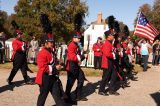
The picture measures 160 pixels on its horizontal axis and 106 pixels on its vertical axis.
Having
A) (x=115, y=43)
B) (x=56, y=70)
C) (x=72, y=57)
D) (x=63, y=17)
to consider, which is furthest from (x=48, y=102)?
(x=63, y=17)

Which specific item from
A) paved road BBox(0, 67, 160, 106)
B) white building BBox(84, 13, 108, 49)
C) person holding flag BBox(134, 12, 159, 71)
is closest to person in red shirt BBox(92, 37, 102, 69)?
person holding flag BBox(134, 12, 159, 71)

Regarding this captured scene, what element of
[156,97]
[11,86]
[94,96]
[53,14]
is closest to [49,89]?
[94,96]

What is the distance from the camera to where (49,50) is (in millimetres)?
7902

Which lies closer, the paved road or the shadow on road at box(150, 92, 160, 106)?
the paved road

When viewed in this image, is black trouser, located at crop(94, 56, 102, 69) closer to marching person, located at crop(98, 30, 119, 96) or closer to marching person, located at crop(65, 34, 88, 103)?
marching person, located at crop(98, 30, 119, 96)

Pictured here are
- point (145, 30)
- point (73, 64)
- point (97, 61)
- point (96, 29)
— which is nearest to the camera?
point (73, 64)

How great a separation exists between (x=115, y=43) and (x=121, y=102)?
2147 millimetres

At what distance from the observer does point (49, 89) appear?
7.93 metres

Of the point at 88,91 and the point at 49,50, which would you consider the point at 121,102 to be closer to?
the point at 88,91

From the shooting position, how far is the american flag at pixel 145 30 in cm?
1508

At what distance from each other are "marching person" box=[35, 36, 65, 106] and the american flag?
778 centimetres

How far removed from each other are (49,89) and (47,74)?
32 cm

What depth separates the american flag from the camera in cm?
1508

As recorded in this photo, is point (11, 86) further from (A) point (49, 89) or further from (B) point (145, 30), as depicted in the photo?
(B) point (145, 30)
